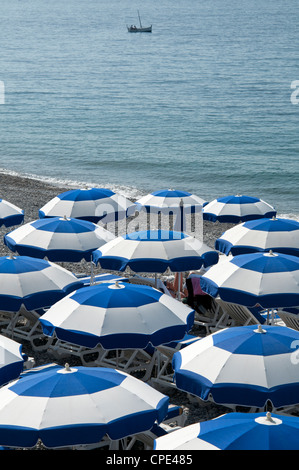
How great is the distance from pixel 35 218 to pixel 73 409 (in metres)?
14.5

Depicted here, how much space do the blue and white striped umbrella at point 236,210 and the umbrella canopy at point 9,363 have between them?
7.33m

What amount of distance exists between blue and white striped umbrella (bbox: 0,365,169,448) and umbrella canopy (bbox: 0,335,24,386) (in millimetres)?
724

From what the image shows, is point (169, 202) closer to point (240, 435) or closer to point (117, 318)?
point (117, 318)

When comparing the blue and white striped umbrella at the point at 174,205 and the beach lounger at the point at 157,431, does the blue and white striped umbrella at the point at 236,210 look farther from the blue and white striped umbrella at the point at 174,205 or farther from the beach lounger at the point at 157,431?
the beach lounger at the point at 157,431

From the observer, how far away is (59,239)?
1112 centimetres

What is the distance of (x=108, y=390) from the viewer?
6172 millimetres

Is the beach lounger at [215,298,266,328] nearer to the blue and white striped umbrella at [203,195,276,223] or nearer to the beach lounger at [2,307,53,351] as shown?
the beach lounger at [2,307,53,351]

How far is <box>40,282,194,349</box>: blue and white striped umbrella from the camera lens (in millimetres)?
7918

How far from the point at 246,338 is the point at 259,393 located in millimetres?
685

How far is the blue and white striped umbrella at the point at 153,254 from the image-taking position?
10.2 meters

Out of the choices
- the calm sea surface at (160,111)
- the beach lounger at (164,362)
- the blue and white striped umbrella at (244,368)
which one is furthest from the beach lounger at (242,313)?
the calm sea surface at (160,111)

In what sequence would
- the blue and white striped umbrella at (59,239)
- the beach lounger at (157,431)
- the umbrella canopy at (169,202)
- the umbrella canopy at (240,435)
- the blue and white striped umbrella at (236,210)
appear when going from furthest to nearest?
the umbrella canopy at (169,202)
the blue and white striped umbrella at (236,210)
the blue and white striped umbrella at (59,239)
the beach lounger at (157,431)
the umbrella canopy at (240,435)

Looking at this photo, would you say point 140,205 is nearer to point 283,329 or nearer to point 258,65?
point 283,329

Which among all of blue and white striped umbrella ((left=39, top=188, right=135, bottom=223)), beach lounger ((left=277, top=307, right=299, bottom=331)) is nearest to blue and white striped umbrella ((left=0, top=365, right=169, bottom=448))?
beach lounger ((left=277, top=307, right=299, bottom=331))
